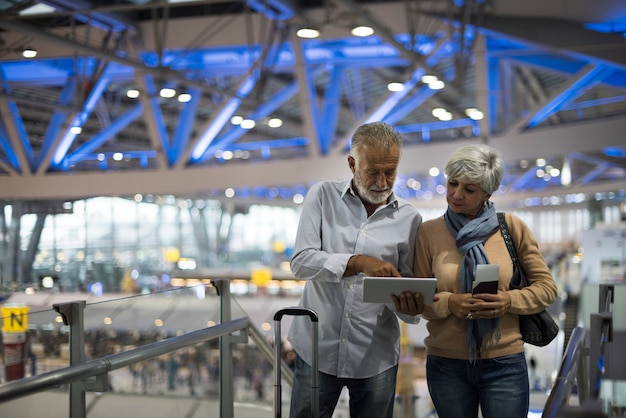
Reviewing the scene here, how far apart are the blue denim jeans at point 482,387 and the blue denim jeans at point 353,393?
23 cm

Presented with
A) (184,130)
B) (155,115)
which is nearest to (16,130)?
(155,115)

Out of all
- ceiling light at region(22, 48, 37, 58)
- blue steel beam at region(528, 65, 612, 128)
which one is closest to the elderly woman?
ceiling light at region(22, 48, 37, 58)

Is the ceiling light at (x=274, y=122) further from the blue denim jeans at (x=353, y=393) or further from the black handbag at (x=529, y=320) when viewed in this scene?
the black handbag at (x=529, y=320)

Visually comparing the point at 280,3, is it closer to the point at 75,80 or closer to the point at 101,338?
the point at 75,80

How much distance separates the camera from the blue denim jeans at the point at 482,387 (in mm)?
3557

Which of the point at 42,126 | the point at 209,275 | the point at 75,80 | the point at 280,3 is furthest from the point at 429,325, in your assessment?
the point at 209,275

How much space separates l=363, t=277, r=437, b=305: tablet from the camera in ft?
10.7

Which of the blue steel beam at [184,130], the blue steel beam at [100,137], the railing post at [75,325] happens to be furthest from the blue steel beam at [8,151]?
the railing post at [75,325]

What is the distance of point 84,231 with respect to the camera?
78.8 feet

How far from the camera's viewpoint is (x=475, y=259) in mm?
3545

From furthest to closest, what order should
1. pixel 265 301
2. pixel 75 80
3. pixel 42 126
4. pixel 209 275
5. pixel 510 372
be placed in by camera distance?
pixel 209 275, pixel 265 301, pixel 42 126, pixel 75 80, pixel 510 372

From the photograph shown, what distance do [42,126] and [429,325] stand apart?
1898cm

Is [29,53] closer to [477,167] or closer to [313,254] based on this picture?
[313,254]

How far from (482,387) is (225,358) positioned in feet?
6.76
